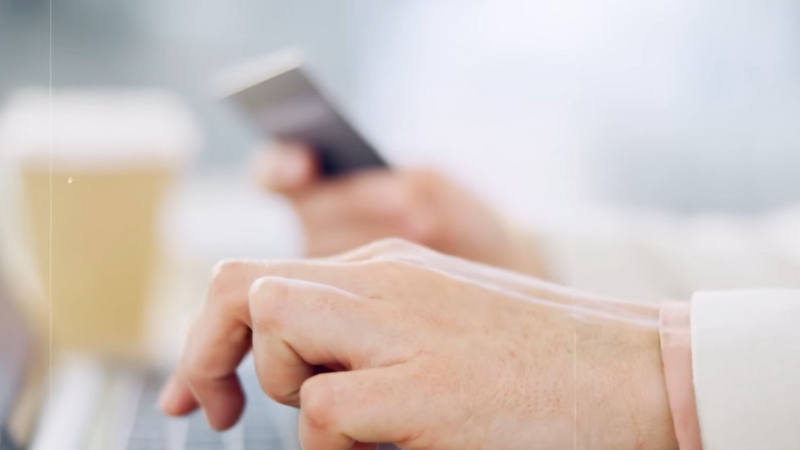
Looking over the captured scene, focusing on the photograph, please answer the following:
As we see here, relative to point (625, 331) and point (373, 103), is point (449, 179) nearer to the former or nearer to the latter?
point (373, 103)

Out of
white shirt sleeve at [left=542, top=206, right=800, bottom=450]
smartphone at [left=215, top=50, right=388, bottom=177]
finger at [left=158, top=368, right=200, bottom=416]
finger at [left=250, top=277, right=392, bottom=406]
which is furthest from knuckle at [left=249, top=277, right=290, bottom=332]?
white shirt sleeve at [left=542, top=206, right=800, bottom=450]

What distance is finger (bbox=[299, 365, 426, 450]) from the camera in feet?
1.18

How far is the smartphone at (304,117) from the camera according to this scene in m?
0.69

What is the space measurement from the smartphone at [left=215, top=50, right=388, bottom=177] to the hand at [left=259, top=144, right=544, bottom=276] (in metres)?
0.02

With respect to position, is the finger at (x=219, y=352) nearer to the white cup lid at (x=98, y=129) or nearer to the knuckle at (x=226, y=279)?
the knuckle at (x=226, y=279)

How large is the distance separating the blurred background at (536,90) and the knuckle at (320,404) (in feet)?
1.52

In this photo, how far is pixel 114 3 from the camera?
0.78m

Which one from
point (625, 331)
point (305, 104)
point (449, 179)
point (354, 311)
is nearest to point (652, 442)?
point (625, 331)

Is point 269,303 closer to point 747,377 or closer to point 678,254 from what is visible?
point 747,377

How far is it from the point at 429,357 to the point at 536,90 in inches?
21.5

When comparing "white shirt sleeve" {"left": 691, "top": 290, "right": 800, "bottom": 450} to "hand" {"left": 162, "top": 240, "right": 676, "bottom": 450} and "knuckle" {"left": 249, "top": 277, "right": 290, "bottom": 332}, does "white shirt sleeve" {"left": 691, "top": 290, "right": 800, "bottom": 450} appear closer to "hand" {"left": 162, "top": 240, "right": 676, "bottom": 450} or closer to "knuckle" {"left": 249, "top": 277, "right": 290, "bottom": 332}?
"hand" {"left": 162, "top": 240, "right": 676, "bottom": 450}

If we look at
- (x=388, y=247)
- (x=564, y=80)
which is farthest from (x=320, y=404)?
(x=564, y=80)

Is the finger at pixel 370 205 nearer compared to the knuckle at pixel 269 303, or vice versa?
the knuckle at pixel 269 303

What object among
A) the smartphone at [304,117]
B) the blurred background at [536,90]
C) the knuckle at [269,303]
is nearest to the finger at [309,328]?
the knuckle at [269,303]
